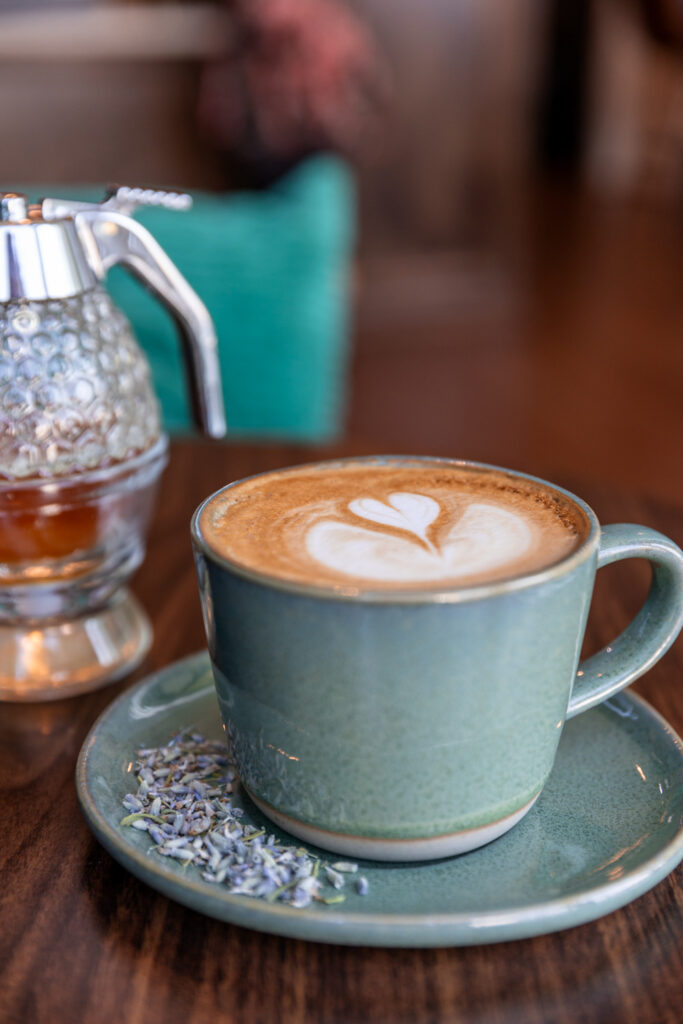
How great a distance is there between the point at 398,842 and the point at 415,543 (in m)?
0.11

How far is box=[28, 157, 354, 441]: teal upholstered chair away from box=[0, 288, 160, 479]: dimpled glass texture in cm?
74

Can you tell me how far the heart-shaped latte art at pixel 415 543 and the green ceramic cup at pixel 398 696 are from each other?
27mm

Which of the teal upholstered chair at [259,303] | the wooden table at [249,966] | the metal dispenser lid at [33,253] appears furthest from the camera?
the teal upholstered chair at [259,303]

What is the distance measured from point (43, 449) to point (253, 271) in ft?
2.77

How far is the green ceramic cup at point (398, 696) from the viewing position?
36 cm

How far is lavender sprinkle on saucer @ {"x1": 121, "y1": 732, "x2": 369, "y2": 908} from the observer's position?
38 centimetres

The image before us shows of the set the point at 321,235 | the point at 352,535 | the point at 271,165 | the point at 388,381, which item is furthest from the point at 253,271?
the point at 388,381

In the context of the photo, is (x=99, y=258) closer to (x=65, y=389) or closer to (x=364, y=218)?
(x=65, y=389)

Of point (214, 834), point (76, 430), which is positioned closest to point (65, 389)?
point (76, 430)

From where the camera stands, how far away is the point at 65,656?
0.58m

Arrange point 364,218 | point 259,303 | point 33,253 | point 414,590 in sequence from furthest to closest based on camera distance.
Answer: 1. point 364,218
2. point 259,303
3. point 33,253
4. point 414,590

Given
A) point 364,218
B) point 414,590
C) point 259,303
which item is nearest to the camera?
point 414,590

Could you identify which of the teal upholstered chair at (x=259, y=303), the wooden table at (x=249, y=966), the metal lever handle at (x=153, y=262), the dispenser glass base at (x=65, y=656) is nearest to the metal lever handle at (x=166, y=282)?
the metal lever handle at (x=153, y=262)

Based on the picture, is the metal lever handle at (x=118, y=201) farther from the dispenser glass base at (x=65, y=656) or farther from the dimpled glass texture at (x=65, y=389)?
the dispenser glass base at (x=65, y=656)
